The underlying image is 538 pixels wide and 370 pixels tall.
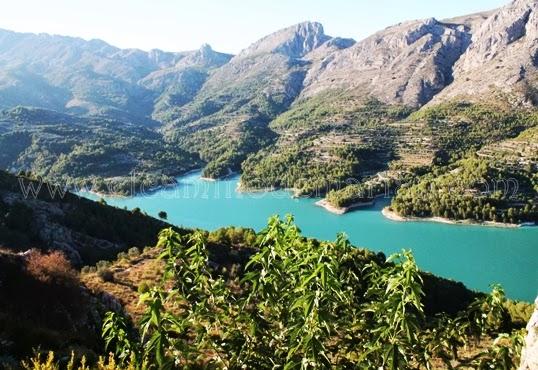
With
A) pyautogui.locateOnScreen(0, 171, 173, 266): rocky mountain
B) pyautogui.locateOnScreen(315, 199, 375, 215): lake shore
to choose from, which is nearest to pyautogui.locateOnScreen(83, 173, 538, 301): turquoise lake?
pyautogui.locateOnScreen(315, 199, 375, 215): lake shore

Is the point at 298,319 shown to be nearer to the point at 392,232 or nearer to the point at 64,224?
the point at 64,224

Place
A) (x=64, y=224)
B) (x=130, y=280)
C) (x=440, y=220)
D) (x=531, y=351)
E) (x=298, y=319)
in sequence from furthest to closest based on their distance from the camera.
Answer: (x=440, y=220) → (x=64, y=224) → (x=130, y=280) → (x=298, y=319) → (x=531, y=351)

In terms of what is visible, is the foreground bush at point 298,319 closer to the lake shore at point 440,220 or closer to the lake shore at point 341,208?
the lake shore at point 440,220

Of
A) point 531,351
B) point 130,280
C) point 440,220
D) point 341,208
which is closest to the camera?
point 531,351

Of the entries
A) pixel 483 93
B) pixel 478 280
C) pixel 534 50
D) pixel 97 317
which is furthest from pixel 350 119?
pixel 97 317

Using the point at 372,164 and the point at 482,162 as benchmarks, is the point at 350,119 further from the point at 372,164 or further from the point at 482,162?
the point at 482,162

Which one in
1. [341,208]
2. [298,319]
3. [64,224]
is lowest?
[341,208]

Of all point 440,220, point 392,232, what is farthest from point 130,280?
point 440,220

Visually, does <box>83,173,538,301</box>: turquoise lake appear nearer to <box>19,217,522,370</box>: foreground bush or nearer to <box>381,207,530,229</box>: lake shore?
<box>381,207,530,229</box>: lake shore
